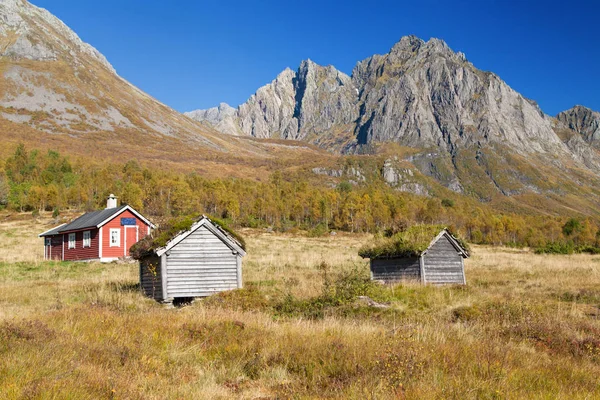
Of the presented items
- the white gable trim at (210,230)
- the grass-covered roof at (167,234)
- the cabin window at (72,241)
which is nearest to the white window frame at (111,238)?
the cabin window at (72,241)

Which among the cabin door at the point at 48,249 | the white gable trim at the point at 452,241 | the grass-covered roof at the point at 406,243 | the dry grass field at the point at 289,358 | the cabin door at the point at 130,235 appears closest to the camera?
the dry grass field at the point at 289,358

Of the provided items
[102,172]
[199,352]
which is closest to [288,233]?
[102,172]

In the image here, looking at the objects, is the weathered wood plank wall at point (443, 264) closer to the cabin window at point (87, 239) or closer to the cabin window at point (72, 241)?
the cabin window at point (87, 239)

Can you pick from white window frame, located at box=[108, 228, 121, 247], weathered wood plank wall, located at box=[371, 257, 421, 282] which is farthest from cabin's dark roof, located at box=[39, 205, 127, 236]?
weathered wood plank wall, located at box=[371, 257, 421, 282]

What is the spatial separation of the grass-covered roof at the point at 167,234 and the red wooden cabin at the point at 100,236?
897 inches

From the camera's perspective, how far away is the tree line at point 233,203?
102m

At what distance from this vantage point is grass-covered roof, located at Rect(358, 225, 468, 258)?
93.0ft

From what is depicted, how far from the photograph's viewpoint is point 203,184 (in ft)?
441

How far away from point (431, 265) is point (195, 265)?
13.8 meters

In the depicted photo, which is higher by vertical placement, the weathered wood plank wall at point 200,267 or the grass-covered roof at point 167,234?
the grass-covered roof at point 167,234

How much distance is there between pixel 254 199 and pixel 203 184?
16.1 meters

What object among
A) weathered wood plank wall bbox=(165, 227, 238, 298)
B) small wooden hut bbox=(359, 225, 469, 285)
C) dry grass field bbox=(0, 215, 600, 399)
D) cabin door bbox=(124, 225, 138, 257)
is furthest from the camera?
cabin door bbox=(124, 225, 138, 257)

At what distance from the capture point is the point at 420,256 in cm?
2841

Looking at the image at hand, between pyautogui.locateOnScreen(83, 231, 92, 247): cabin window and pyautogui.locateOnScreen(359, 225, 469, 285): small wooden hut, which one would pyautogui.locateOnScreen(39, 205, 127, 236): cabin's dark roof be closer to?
pyautogui.locateOnScreen(83, 231, 92, 247): cabin window
